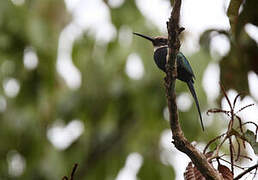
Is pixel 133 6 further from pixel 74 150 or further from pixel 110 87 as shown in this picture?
pixel 74 150

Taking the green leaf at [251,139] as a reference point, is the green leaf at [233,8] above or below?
above

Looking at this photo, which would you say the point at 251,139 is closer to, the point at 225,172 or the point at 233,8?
the point at 225,172

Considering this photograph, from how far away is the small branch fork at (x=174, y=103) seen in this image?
1530mm

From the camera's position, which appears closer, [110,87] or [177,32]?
[177,32]

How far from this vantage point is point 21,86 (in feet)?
24.8

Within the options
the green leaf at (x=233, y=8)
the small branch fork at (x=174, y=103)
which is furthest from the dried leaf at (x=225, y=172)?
the green leaf at (x=233, y=8)

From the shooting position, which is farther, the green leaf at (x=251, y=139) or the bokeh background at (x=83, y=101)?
the bokeh background at (x=83, y=101)

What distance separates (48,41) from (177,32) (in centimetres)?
584

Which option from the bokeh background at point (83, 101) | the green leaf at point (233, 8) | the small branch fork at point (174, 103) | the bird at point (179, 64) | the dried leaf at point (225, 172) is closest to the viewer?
the small branch fork at point (174, 103)

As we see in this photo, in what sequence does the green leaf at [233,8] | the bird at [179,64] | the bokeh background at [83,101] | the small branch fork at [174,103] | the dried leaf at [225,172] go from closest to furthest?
the small branch fork at [174,103] < the dried leaf at [225,172] < the bird at [179,64] < the green leaf at [233,8] < the bokeh background at [83,101]

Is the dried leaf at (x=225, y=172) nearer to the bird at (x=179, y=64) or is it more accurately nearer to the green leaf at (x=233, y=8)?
the bird at (x=179, y=64)

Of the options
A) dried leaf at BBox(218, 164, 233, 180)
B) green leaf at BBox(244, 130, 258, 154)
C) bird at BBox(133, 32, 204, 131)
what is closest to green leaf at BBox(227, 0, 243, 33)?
bird at BBox(133, 32, 204, 131)

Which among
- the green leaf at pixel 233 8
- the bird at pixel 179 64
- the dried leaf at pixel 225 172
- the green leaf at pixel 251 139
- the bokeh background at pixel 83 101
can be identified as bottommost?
the dried leaf at pixel 225 172

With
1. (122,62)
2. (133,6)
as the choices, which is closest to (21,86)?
(122,62)
